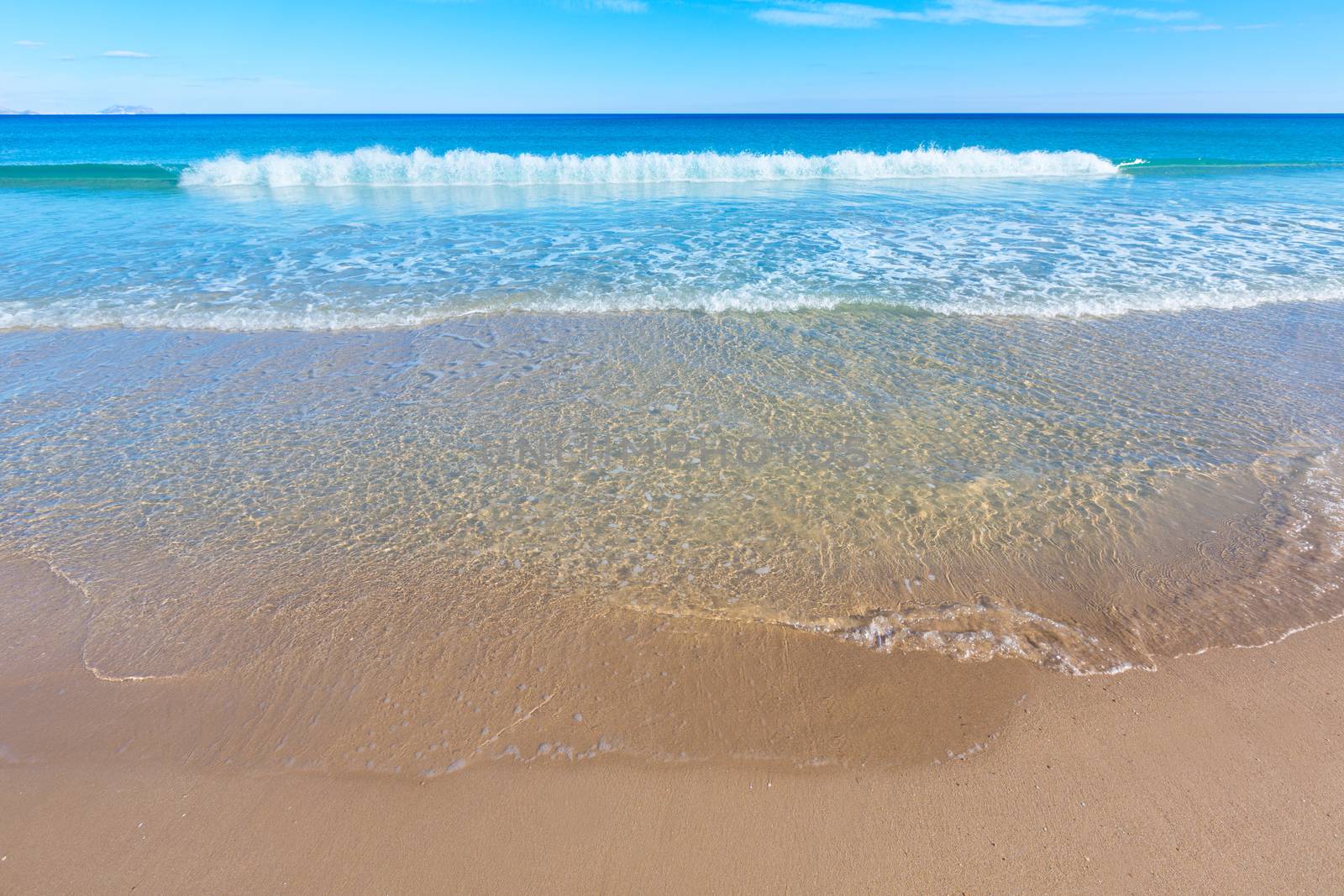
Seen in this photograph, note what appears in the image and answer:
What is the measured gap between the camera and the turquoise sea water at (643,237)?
9766 millimetres

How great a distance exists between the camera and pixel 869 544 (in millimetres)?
4441

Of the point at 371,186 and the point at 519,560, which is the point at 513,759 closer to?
the point at 519,560

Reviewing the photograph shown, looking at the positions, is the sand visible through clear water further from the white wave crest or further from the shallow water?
the white wave crest

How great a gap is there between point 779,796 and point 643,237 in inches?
523

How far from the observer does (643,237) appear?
14648 millimetres

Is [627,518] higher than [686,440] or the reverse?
the reverse

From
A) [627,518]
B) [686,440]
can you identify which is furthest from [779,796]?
[686,440]

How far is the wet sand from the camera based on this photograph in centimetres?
268

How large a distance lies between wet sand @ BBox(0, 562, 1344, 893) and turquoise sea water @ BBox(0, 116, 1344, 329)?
6.63 metres

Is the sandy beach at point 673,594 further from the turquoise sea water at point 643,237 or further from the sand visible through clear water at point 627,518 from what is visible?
the turquoise sea water at point 643,237

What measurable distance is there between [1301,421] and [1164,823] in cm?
512

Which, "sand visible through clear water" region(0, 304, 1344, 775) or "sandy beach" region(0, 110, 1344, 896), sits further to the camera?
"sand visible through clear water" region(0, 304, 1344, 775)

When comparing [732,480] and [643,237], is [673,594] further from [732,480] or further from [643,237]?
[643,237]

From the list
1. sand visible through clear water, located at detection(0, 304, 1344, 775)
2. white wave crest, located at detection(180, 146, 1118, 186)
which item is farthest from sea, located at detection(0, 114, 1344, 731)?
white wave crest, located at detection(180, 146, 1118, 186)
